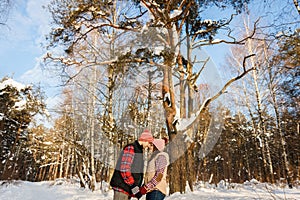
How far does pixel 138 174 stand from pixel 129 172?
6.7 inches

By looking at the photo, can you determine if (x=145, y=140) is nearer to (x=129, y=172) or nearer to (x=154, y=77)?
(x=129, y=172)

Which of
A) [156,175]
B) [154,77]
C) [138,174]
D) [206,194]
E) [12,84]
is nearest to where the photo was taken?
[156,175]

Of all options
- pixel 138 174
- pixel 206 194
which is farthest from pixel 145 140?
pixel 206 194

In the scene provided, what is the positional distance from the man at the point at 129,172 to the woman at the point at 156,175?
0.34ft

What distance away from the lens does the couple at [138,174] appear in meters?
2.92

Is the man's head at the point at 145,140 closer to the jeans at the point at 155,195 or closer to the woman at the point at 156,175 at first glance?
the woman at the point at 156,175

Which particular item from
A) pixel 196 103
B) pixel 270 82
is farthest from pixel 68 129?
pixel 270 82

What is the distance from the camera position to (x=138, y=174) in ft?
10.2

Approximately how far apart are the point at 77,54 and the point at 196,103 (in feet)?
18.8

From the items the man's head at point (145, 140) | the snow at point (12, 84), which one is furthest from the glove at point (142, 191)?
the snow at point (12, 84)

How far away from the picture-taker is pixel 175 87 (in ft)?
28.5

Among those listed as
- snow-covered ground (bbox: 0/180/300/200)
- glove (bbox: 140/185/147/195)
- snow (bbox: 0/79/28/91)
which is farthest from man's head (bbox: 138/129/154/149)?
snow (bbox: 0/79/28/91)

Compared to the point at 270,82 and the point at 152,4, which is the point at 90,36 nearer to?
the point at 152,4

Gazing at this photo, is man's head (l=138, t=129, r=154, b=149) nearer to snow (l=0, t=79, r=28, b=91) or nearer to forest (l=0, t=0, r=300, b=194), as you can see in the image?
forest (l=0, t=0, r=300, b=194)
